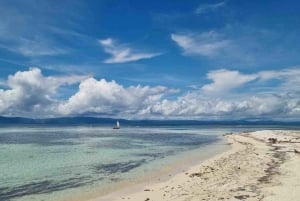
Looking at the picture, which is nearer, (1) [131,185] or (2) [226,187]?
(2) [226,187]

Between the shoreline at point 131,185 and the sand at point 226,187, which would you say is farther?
the shoreline at point 131,185

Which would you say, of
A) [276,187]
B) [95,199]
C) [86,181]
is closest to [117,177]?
[86,181]

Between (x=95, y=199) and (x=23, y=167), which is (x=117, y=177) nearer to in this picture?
(x=95, y=199)

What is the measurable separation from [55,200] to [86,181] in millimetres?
6312

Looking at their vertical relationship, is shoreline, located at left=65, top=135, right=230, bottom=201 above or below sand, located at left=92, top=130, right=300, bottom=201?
below

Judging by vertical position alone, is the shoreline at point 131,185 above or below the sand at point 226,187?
below

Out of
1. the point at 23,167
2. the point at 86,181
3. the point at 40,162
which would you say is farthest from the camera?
the point at 40,162

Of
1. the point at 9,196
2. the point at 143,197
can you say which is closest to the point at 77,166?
the point at 9,196

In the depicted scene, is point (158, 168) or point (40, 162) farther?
point (40, 162)

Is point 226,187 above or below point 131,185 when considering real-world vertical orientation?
above

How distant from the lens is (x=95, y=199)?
21250mm

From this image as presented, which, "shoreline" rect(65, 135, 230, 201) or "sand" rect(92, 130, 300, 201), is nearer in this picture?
"sand" rect(92, 130, 300, 201)

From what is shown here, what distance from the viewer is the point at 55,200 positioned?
68.8 feet

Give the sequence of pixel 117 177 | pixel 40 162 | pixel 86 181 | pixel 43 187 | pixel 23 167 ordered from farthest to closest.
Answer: pixel 40 162 < pixel 23 167 < pixel 117 177 < pixel 86 181 < pixel 43 187
